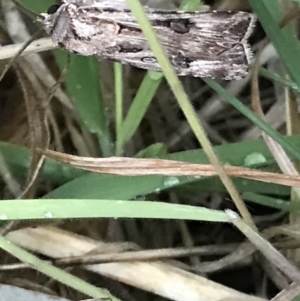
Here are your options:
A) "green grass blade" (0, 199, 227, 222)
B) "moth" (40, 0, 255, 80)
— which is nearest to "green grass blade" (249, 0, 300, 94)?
"moth" (40, 0, 255, 80)

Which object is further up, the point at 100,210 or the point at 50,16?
the point at 50,16

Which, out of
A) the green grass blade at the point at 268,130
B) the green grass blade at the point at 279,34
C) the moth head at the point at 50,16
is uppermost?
the moth head at the point at 50,16

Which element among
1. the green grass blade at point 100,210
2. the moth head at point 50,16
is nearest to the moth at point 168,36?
the moth head at point 50,16

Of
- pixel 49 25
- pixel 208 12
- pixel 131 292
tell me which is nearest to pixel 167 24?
pixel 208 12

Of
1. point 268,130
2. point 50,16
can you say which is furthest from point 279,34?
point 50,16

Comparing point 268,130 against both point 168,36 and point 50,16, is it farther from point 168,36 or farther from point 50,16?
point 50,16

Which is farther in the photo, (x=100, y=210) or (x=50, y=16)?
(x=50, y=16)

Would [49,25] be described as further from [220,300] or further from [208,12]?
[220,300]

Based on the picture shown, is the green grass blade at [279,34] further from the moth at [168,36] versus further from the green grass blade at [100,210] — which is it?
the green grass blade at [100,210]
